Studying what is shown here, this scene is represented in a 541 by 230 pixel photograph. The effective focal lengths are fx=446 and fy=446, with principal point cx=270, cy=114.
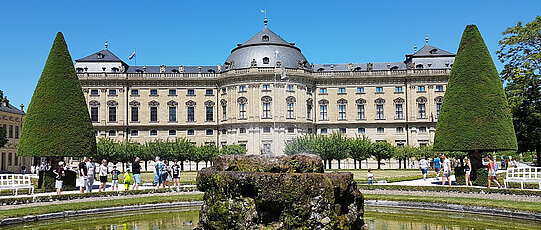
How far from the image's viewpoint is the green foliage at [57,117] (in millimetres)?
20906

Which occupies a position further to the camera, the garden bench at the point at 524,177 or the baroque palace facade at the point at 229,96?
the baroque palace facade at the point at 229,96

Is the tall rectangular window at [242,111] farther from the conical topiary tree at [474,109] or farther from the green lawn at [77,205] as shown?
the green lawn at [77,205]

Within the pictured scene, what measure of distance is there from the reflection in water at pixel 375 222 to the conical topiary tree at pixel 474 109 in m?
8.90

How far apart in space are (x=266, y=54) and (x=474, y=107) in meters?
32.8

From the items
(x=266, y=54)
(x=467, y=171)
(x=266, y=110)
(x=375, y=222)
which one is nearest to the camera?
(x=375, y=222)

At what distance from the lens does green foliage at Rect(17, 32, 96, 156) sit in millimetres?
20906

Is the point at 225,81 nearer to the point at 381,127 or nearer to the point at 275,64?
the point at 275,64

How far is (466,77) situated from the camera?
2219 cm

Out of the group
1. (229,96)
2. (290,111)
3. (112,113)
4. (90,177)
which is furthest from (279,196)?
(112,113)

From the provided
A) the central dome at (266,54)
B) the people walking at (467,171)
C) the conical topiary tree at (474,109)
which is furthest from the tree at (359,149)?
the people walking at (467,171)

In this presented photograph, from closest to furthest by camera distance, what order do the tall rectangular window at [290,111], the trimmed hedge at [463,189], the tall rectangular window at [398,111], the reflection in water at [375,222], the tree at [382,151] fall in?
the reflection in water at [375,222] → the trimmed hedge at [463,189] → the tree at [382,151] → the tall rectangular window at [290,111] → the tall rectangular window at [398,111]

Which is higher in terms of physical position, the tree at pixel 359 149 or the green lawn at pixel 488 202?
the tree at pixel 359 149

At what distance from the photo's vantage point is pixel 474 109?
2162cm

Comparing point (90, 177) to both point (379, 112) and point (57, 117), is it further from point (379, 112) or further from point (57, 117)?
point (379, 112)
